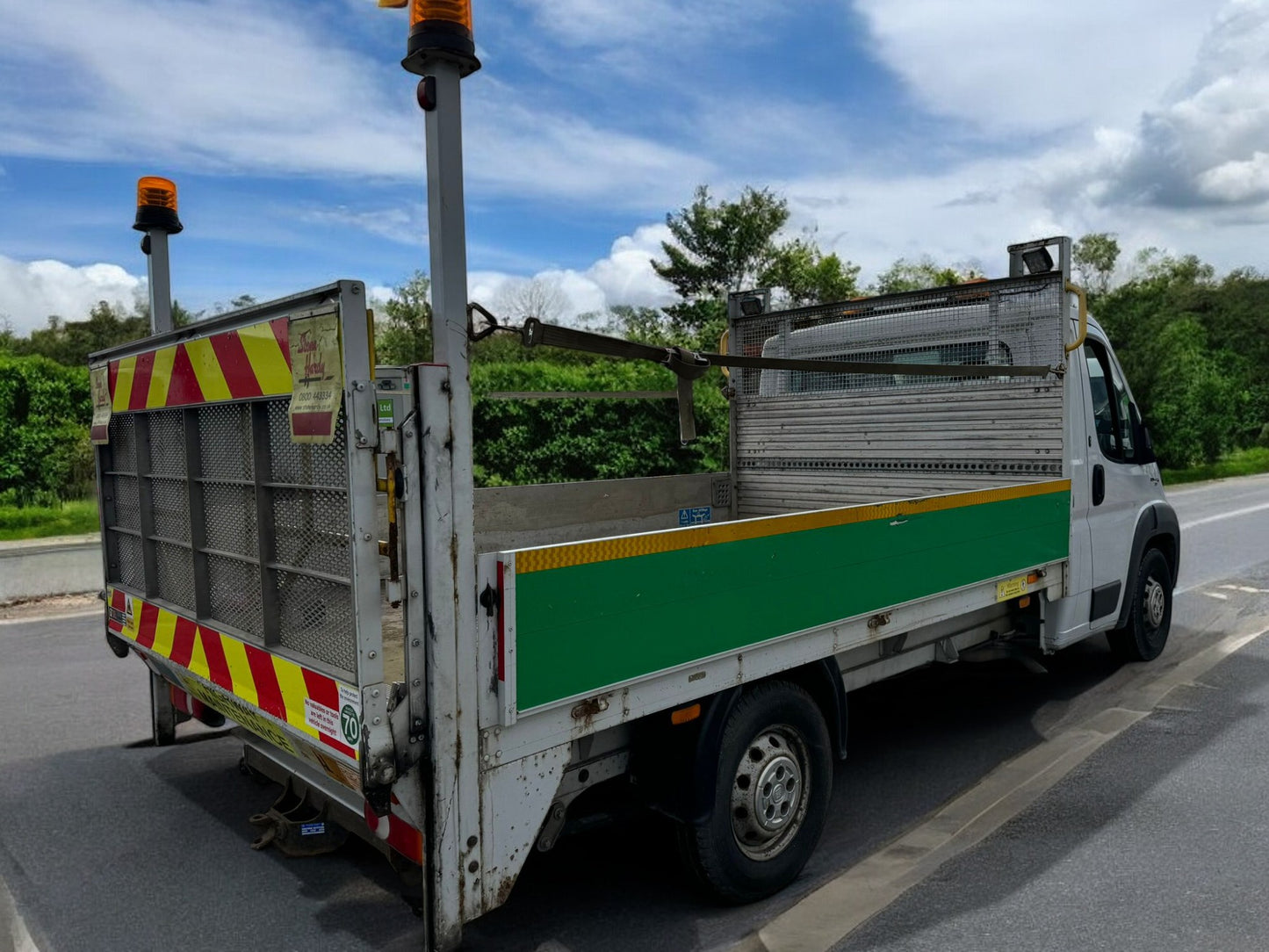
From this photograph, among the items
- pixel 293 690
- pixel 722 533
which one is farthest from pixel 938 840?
pixel 293 690

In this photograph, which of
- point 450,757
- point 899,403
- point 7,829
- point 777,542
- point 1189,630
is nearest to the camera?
point 450,757

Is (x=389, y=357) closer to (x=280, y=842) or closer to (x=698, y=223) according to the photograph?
(x=698, y=223)

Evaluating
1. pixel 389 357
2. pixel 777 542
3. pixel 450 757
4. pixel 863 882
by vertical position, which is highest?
pixel 389 357

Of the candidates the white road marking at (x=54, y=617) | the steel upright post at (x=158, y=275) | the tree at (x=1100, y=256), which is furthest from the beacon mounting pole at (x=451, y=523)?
the tree at (x=1100, y=256)

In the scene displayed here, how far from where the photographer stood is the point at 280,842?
3766 mm

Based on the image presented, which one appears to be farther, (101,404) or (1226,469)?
(1226,469)

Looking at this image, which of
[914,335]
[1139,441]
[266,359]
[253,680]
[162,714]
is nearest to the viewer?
[266,359]

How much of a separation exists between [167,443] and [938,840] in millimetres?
3412

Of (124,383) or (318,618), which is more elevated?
(124,383)

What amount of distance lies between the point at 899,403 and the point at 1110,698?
7.33 ft

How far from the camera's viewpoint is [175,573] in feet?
11.6

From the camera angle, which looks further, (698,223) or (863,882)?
(698,223)

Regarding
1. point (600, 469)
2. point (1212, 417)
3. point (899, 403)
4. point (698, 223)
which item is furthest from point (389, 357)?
point (1212, 417)

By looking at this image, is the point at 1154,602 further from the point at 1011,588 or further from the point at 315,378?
the point at 315,378
